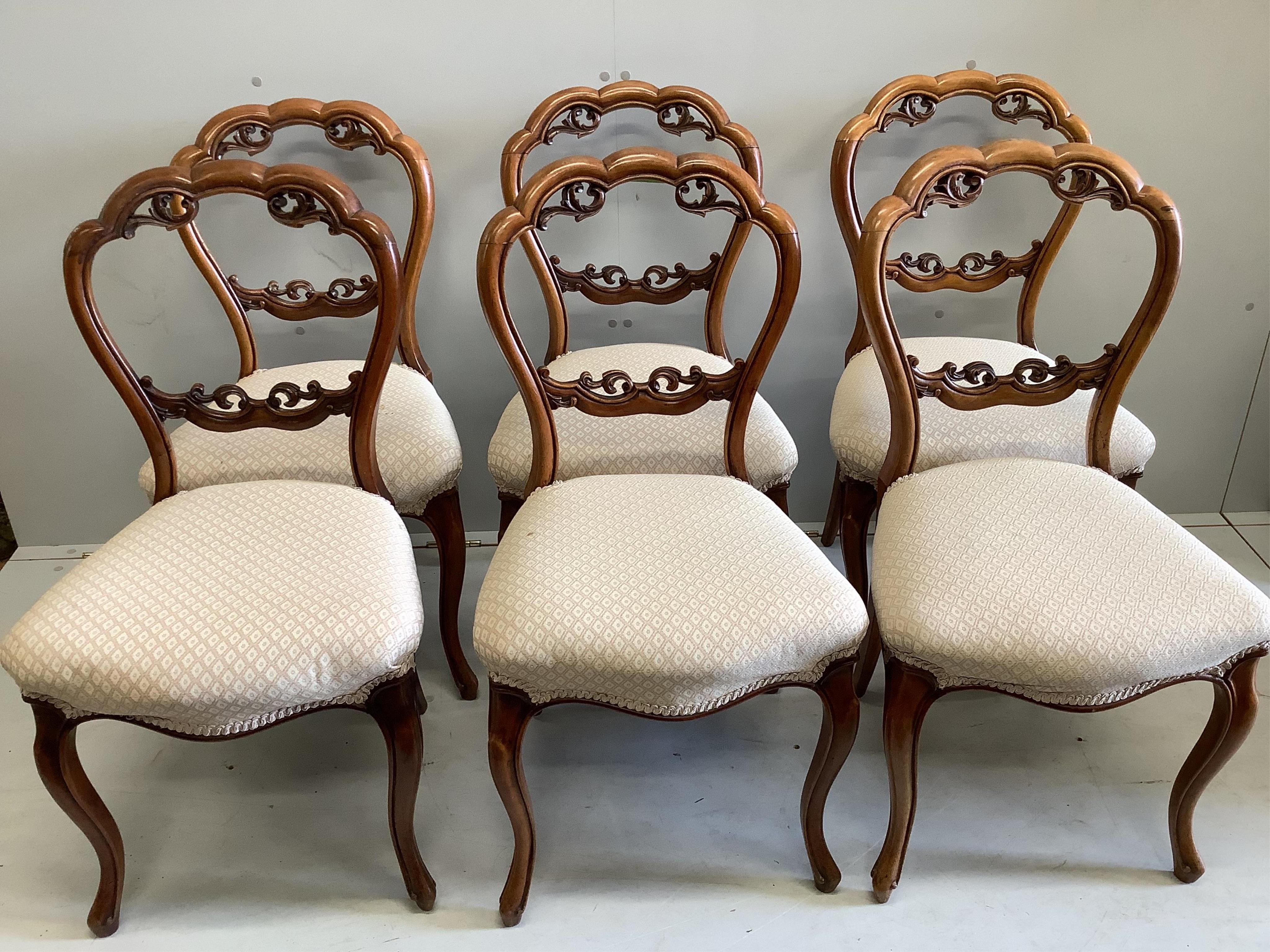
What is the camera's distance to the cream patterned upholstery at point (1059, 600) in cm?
107

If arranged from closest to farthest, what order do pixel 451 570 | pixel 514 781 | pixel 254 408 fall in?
pixel 514 781, pixel 254 408, pixel 451 570

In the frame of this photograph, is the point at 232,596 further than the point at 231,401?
No

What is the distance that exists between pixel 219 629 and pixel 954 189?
109 centimetres

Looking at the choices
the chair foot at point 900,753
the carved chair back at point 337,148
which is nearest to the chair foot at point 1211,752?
the chair foot at point 900,753

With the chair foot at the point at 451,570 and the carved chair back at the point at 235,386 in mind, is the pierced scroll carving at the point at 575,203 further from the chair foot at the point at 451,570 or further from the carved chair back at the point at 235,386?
the chair foot at the point at 451,570

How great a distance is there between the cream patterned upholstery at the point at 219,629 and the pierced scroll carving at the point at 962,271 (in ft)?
3.60

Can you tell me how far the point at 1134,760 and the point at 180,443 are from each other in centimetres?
167

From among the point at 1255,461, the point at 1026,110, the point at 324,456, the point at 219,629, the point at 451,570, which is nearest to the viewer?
the point at 219,629

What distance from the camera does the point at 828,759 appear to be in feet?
3.96

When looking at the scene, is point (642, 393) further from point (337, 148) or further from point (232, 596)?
point (337, 148)

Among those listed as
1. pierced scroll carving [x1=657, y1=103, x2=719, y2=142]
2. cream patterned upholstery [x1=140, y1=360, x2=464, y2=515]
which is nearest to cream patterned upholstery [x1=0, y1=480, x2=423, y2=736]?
cream patterned upholstery [x1=140, y1=360, x2=464, y2=515]

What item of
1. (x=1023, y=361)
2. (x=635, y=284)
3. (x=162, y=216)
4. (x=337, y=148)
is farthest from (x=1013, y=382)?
(x=337, y=148)

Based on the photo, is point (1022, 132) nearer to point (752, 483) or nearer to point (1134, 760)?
point (752, 483)

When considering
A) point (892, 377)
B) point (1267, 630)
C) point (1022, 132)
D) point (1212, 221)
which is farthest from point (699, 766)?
point (1212, 221)
